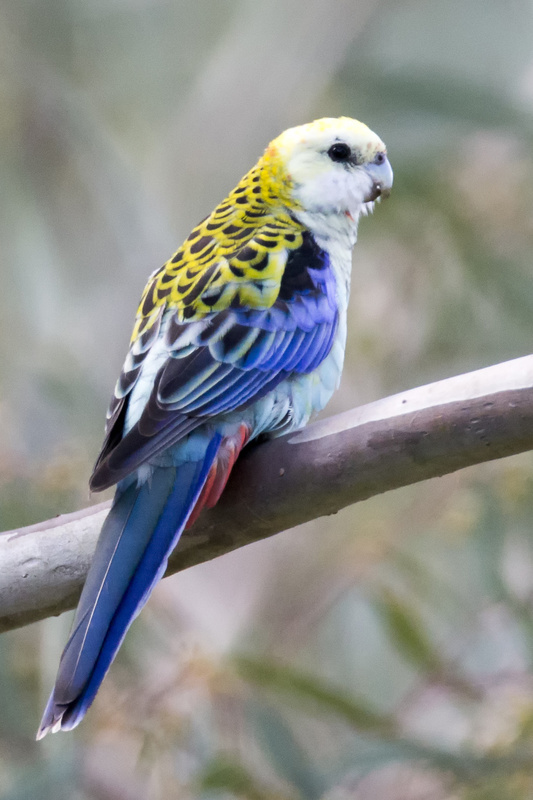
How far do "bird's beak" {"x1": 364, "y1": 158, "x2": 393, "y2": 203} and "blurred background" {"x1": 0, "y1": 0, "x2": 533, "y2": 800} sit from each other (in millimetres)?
706

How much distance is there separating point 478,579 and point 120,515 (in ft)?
4.30

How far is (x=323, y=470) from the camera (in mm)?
1459

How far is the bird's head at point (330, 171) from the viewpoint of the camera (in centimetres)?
202

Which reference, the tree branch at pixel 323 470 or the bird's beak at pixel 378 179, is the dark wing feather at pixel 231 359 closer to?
the tree branch at pixel 323 470

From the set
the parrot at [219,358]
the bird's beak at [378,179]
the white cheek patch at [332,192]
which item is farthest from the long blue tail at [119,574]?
the bird's beak at [378,179]

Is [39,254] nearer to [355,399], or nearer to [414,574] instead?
[355,399]

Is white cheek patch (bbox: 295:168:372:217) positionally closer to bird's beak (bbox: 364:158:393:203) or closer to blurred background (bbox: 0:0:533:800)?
bird's beak (bbox: 364:158:393:203)

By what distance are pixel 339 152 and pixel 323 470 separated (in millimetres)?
821

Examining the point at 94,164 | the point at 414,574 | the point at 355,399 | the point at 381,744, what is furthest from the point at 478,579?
the point at 94,164

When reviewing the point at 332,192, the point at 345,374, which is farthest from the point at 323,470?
the point at 345,374

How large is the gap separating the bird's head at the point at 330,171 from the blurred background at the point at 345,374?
2.36ft

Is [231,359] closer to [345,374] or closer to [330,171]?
[330,171]

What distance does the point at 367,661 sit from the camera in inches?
119

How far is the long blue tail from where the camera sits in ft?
4.48
